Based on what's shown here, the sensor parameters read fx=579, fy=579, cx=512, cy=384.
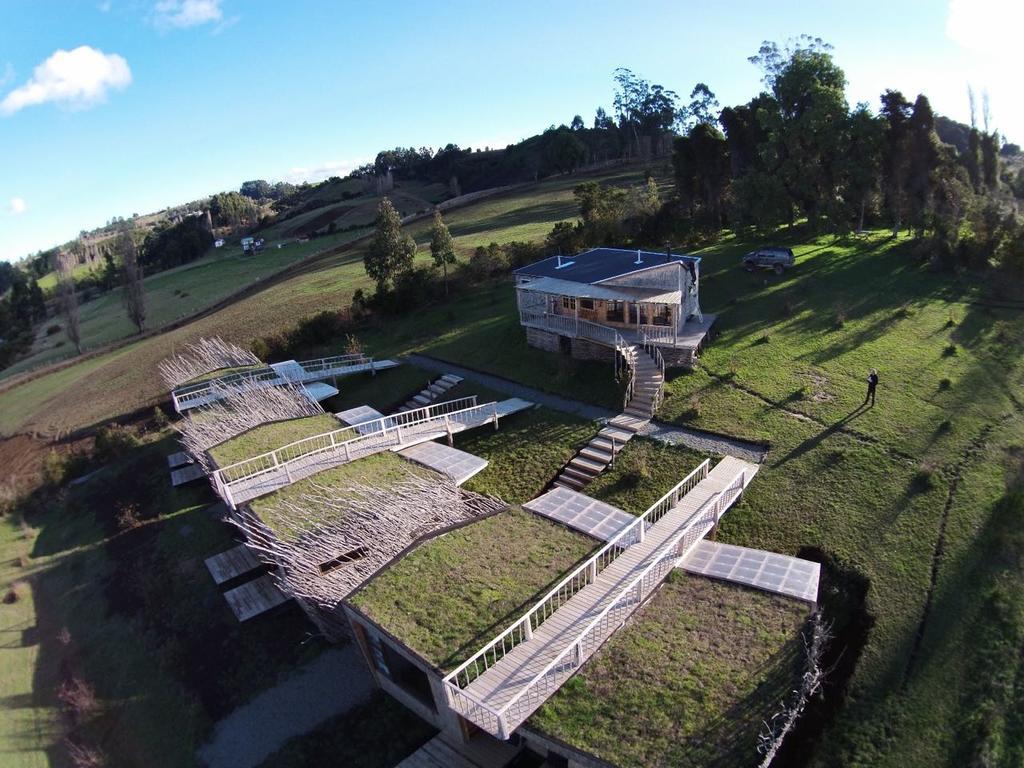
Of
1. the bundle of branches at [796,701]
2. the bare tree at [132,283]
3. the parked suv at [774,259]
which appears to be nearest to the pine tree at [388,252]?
the parked suv at [774,259]

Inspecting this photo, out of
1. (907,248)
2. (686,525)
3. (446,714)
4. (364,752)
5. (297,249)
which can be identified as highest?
(297,249)

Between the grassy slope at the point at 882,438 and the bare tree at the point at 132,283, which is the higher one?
the bare tree at the point at 132,283

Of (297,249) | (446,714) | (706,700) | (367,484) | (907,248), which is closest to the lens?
(706,700)

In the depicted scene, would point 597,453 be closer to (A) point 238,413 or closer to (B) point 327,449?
(B) point 327,449

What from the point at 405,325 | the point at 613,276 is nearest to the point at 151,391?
the point at 405,325

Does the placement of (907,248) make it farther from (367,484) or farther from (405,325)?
(367,484)

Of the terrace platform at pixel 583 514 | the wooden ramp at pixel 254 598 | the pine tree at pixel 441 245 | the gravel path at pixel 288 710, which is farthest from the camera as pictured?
the pine tree at pixel 441 245

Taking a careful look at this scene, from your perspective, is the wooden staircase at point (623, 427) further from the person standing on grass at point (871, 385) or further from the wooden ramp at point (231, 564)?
the wooden ramp at point (231, 564)

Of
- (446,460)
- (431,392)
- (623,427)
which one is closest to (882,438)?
(623,427)
